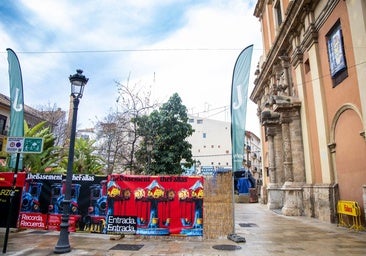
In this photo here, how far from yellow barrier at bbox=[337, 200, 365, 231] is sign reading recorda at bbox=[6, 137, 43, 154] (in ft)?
35.2

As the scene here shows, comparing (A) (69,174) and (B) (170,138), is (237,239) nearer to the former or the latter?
(A) (69,174)

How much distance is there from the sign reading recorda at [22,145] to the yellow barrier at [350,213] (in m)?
10.7

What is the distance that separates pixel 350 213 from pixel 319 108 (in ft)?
16.8

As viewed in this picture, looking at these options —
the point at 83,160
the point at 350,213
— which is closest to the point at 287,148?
the point at 350,213

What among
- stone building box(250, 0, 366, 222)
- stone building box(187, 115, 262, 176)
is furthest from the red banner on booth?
stone building box(187, 115, 262, 176)

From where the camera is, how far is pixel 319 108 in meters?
13.6

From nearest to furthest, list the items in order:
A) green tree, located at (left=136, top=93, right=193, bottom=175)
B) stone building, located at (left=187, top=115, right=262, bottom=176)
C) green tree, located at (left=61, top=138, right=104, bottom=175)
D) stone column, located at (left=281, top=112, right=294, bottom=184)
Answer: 1. green tree, located at (left=61, top=138, right=104, bottom=175)
2. stone column, located at (left=281, top=112, right=294, bottom=184)
3. green tree, located at (left=136, top=93, right=193, bottom=175)
4. stone building, located at (left=187, top=115, right=262, bottom=176)

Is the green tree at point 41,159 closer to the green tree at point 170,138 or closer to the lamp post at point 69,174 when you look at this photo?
the lamp post at point 69,174

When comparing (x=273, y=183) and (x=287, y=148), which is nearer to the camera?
(x=287, y=148)

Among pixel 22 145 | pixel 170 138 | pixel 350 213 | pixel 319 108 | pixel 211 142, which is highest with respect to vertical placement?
pixel 211 142

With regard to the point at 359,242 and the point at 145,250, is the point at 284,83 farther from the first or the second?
the point at 145,250

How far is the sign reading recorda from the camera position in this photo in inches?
279

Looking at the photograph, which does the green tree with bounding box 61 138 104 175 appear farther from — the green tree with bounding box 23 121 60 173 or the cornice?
the cornice

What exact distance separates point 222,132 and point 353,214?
150 feet
